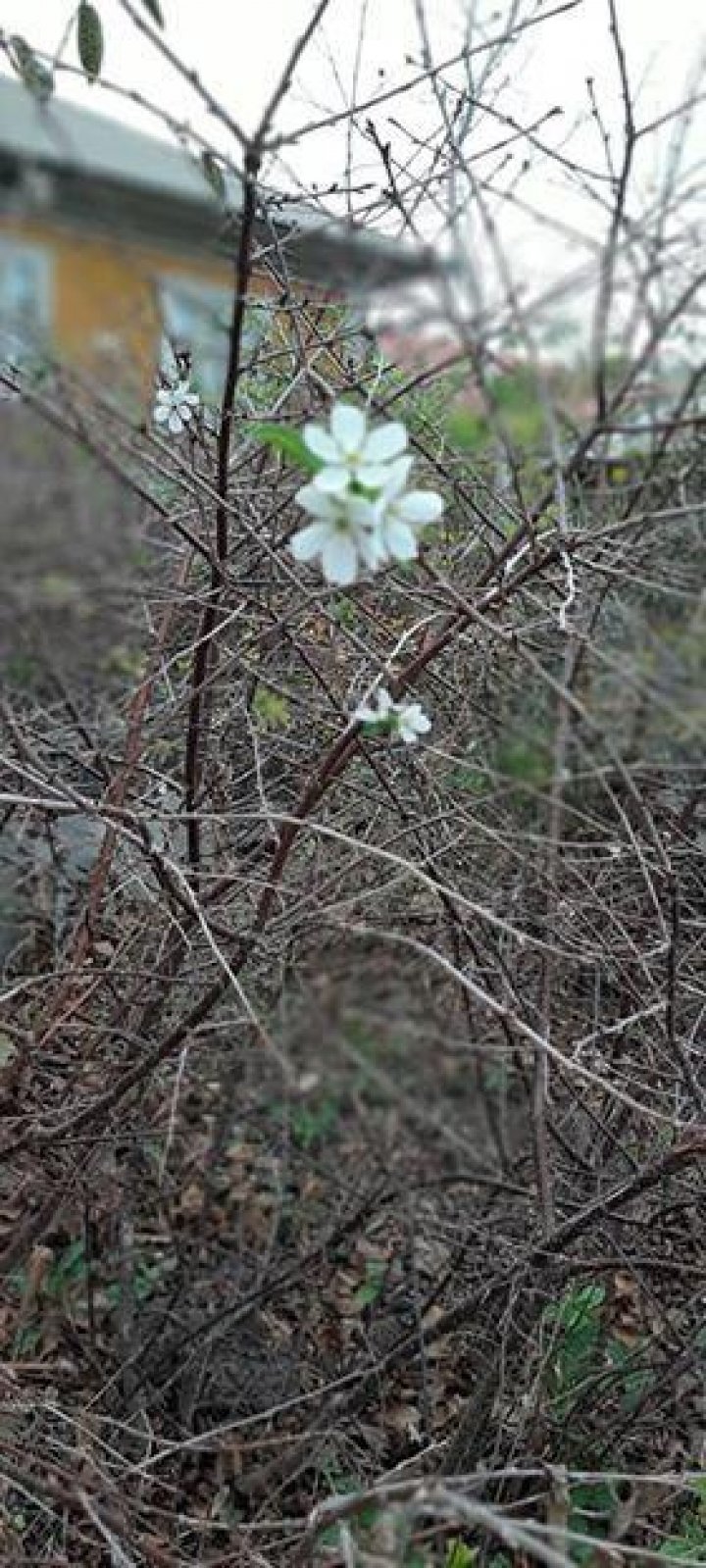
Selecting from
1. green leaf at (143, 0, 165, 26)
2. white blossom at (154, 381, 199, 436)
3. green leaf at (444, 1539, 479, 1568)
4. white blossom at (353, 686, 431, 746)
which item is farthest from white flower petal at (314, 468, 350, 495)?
green leaf at (444, 1539, 479, 1568)

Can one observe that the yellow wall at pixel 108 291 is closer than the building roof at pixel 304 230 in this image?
No

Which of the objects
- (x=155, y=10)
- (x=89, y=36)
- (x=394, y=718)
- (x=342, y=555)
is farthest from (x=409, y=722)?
(x=89, y=36)

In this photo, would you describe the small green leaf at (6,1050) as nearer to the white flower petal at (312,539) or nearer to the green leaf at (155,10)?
the white flower petal at (312,539)

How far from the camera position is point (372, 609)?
258 centimetres

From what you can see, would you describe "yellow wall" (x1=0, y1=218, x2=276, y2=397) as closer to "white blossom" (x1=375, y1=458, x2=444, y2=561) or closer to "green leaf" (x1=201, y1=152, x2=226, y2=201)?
"green leaf" (x1=201, y1=152, x2=226, y2=201)

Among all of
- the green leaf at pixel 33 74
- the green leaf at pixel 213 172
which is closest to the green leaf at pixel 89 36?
the green leaf at pixel 33 74

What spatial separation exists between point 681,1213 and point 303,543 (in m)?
1.30

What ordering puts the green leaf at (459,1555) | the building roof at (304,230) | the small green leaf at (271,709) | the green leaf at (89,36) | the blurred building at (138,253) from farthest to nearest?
the small green leaf at (271,709)
the blurred building at (138,253)
the building roof at (304,230)
the green leaf at (89,36)
the green leaf at (459,1555)

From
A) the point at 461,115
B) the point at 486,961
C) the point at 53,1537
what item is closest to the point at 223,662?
the point at 486,961

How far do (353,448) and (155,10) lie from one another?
0.57 metres

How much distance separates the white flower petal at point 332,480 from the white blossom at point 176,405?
807 mm

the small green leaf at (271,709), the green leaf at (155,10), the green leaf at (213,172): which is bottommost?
the small green leaf at (271,709)

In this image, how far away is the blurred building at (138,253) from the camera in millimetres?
2605

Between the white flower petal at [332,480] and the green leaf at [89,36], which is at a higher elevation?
the green leaf at [89,36]
